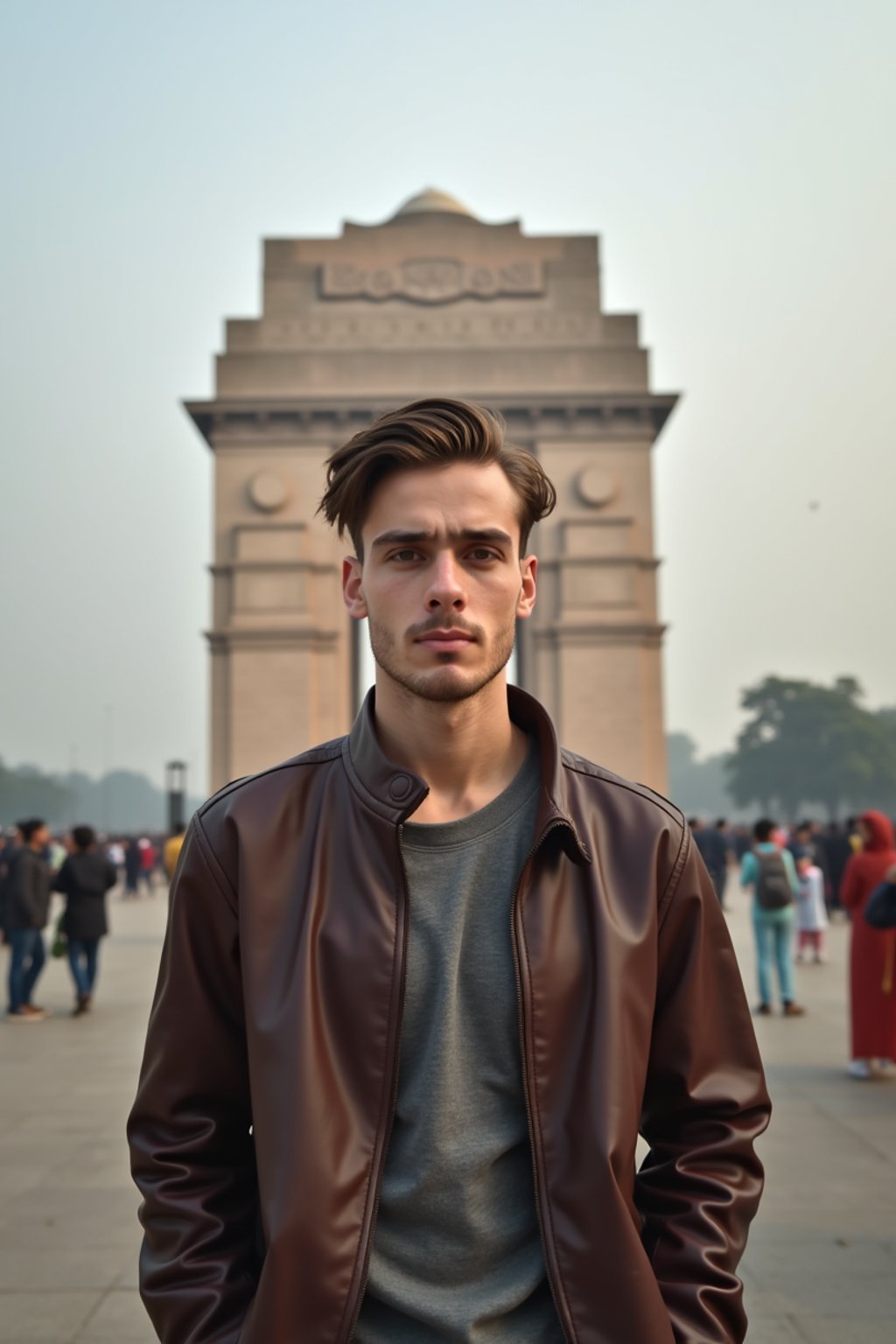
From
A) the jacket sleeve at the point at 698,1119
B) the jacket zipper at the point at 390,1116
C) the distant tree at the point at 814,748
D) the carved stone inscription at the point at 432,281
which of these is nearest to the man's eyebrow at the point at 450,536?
the jacket zipper at the point at 390,1116

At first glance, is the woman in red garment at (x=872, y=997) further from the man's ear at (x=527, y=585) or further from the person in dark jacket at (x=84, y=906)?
the man's ear at (x=527, y=585)

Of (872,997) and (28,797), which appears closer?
(872,997)

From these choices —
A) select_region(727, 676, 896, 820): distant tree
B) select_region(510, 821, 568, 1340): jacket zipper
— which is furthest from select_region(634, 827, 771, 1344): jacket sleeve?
select_region(727, 676, 896, 820): distant tree

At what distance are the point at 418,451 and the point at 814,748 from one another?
87.5 metres

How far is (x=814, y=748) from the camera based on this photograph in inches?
3376

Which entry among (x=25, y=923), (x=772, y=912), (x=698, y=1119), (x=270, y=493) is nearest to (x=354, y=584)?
(x=698, y=1119)

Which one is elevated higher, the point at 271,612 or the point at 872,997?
the point at 271,612

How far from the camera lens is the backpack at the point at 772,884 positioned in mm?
10648

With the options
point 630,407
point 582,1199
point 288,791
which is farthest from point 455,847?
point 630,407

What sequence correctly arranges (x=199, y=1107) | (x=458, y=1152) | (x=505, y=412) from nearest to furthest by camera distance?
1. (x=458, y=1152)
2. (x=199, y=1107)
3. (x=505, y=412)

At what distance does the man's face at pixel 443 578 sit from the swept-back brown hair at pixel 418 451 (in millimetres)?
18

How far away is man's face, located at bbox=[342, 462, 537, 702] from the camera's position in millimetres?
1855

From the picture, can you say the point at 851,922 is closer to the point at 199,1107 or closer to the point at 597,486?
the point at 199,1107

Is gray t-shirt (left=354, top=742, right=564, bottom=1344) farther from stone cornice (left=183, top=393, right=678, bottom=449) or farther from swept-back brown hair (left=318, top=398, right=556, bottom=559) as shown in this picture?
stone cornice (left=183, top=393, right=678, bottom=449)
